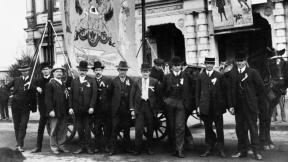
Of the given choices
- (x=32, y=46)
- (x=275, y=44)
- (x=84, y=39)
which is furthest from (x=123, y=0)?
(x=32, y=46)

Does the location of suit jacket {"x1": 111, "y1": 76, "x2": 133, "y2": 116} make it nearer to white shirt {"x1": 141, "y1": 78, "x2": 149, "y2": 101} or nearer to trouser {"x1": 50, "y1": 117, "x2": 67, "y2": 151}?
white shirt {"x1": 141, "y1": 78, "x2": 149, "y2": 101}

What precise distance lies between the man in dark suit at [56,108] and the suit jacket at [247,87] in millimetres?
3500

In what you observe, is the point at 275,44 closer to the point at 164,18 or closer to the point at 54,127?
the point at 164,18

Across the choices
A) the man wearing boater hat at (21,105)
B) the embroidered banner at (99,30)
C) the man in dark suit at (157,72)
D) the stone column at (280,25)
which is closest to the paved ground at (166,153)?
the man wearing boater hat at (21,105)

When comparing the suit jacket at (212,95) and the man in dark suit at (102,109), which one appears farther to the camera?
the man in dark suit at (102,109)

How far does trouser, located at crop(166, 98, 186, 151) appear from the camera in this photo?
7.55m

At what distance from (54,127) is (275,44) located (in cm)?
1218

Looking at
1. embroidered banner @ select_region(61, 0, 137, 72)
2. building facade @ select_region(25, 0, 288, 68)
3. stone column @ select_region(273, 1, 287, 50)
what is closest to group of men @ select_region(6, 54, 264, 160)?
embroidered banner @ select_region(61, 0, 137, 72)

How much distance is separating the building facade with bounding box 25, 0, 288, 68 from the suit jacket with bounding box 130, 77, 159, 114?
1042cm

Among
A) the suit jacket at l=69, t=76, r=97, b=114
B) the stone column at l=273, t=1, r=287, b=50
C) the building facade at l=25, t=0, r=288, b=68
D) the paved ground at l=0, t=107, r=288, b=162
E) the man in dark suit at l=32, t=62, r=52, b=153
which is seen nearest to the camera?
the paved ground at l=0, t=107, r=288, b=162

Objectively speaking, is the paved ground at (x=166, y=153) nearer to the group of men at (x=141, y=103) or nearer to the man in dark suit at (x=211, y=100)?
the group of men at (x=141, y=103)

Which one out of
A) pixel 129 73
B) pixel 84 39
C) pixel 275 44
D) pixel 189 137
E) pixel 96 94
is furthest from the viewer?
pixel 275 44

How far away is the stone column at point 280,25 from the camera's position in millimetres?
17031

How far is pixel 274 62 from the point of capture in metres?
8.19
